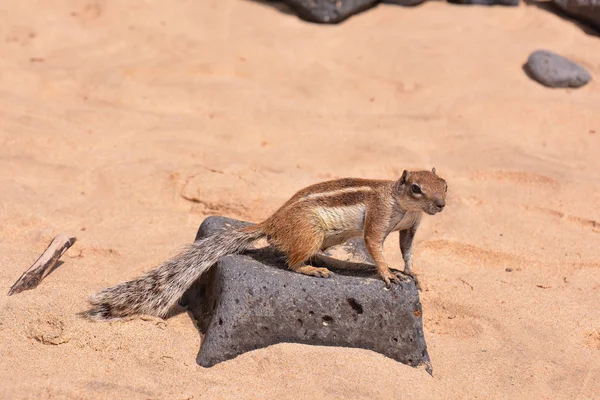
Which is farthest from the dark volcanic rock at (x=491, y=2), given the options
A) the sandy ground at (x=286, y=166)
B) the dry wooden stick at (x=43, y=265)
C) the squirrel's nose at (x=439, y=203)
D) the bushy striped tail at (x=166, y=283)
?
the dry wooden stick at (x=43, y=265)

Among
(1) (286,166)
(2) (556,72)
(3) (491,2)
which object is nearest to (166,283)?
(1) (286,166)

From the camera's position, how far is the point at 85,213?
20.5 feet

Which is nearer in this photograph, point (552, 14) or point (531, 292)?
point (531, 292)

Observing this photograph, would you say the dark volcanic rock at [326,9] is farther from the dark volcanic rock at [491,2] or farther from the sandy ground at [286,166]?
the dark volcanic rock at [491,2]

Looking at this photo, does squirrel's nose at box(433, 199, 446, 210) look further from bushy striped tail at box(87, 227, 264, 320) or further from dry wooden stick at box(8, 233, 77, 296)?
dry wooden stick at box(8, 233, 77, 296)

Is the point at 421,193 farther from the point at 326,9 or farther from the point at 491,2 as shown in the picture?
the point at 491,2

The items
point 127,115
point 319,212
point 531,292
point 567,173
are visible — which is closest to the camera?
point 319,212

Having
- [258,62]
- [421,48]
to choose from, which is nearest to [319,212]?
[258,62]

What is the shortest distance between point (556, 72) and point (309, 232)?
604 centimetres

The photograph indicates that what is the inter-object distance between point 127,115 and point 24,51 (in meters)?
2.27

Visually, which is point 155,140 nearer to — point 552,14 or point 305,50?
point 305,50

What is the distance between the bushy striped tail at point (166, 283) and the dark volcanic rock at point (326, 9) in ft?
20.7

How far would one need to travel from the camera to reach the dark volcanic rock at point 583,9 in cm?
1012

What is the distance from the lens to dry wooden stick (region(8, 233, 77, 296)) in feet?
15.5
